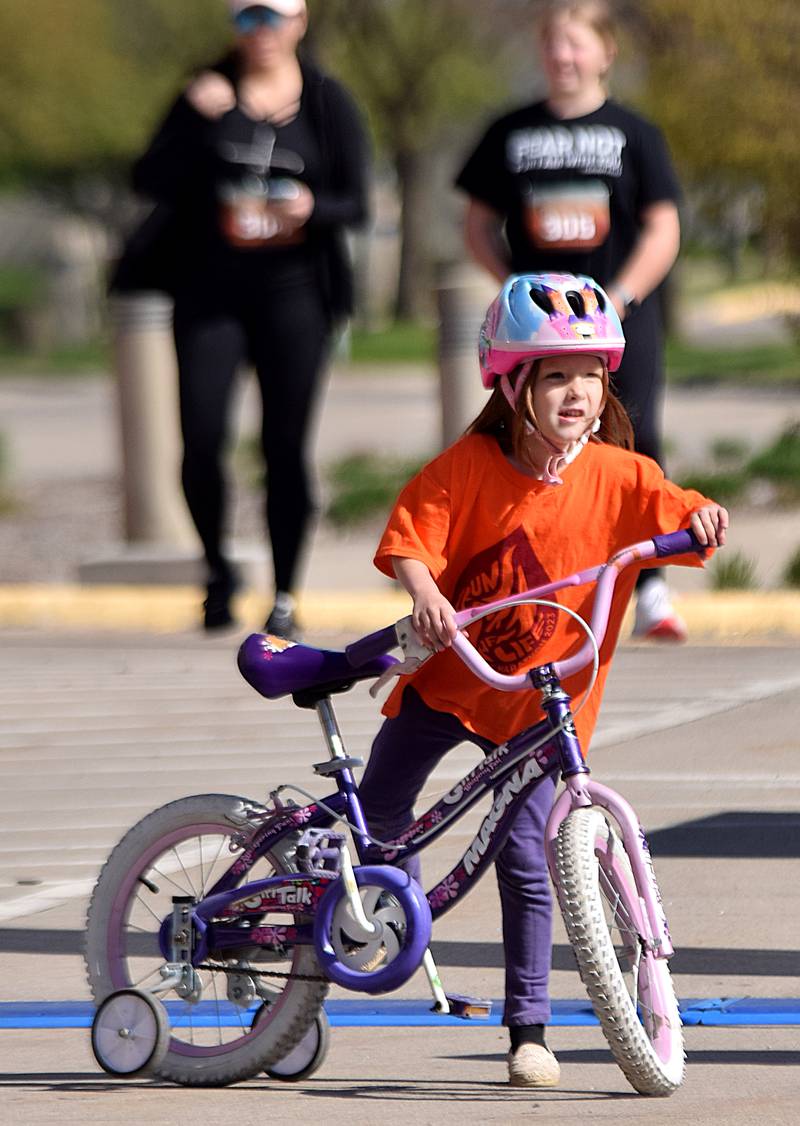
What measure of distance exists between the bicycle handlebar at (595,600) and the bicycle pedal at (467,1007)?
21.4 inches

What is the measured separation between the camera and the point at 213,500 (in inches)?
355

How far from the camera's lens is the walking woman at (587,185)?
8078mm

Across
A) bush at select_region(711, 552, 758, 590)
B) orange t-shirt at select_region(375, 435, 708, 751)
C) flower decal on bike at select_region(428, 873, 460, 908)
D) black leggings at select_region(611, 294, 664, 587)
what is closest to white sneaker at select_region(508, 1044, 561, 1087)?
flower decal on bike at select_region(428, 873, 460, 908)

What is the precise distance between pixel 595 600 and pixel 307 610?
545cm

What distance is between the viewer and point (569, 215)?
8.12 m

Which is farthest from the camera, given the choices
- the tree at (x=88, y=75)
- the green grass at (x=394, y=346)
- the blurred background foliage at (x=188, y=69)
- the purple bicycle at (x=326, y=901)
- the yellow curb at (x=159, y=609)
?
the tree at (x=88, y=75)

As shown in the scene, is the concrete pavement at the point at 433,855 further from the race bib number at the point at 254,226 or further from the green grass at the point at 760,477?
the green grass at the point at 760,477

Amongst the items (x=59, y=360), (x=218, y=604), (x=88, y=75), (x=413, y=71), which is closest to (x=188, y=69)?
(x=59, y=360)

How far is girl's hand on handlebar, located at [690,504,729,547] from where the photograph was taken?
13.8 ft

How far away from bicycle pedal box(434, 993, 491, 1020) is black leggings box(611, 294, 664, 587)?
12.9ft

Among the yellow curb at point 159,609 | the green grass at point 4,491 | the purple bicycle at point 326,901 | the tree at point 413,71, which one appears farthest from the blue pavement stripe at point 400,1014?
the tree at point 413,71

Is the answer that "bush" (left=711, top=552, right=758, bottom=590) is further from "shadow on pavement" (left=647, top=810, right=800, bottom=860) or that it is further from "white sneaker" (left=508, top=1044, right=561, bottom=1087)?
"white sneaker" (left=508, top=1044, right=561, bottom=1087)

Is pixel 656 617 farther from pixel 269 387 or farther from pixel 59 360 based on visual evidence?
pixel 59 360

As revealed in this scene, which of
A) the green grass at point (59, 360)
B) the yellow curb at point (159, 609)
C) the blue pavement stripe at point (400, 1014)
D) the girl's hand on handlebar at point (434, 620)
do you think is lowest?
the green grass at point (59, 360)
